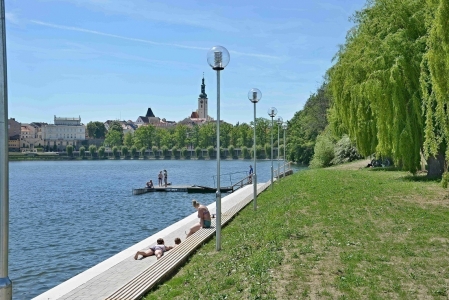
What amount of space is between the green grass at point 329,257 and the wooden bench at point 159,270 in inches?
7.0

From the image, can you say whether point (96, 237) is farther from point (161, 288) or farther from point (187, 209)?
point (161, 288)

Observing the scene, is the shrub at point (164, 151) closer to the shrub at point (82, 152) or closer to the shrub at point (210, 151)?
the shrub at point (210, 151)

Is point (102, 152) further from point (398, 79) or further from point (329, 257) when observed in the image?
point (329, 257)

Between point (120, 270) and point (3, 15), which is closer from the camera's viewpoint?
point (3, 15)

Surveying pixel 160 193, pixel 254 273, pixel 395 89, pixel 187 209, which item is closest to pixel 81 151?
pixel 160 193

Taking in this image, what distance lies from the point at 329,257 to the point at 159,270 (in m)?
3.09

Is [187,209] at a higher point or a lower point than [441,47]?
lower

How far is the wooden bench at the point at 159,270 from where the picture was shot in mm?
8174

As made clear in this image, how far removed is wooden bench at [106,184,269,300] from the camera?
817 cm

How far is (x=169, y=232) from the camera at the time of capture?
1762cm

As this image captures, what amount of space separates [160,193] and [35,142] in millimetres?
158506

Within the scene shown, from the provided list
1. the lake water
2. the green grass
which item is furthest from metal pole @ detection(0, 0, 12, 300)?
the lake water

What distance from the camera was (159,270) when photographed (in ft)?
31.7

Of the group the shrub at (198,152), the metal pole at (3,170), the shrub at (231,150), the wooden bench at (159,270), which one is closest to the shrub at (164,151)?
the shrub at (198,152)
